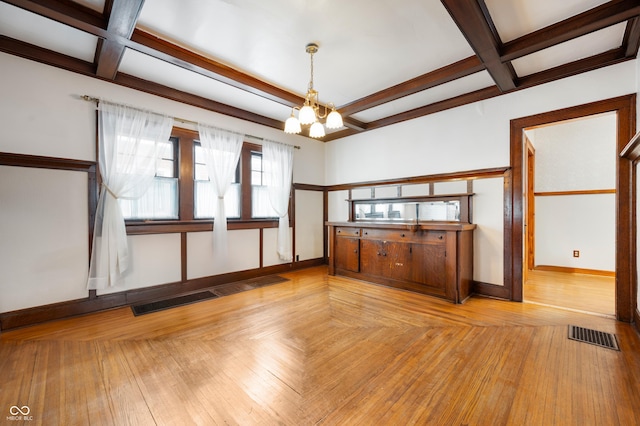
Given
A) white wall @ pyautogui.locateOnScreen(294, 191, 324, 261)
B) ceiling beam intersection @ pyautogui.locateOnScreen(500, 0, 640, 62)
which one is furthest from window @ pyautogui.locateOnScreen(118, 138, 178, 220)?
ceiling beam intersection @ pyautogui.locateOnScreen(500, 0, 640, 62)

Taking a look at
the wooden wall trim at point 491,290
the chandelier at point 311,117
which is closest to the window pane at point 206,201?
the chandelier at point 311,117

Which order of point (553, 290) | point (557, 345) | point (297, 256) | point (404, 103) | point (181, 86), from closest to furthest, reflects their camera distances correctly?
point (557, 345), point (181, 86), point (553, 290), point (404, 103), point (297, 256)

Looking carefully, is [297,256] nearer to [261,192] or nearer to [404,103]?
[261,192]

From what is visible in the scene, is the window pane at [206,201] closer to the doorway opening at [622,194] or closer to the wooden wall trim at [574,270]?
the doorway opening at [622,194]

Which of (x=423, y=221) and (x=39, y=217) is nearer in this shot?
(x=39, y=217)

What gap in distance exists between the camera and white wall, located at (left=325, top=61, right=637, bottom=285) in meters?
3.04

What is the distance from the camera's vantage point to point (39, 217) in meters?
2.84

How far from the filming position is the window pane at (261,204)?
4754 millimetres

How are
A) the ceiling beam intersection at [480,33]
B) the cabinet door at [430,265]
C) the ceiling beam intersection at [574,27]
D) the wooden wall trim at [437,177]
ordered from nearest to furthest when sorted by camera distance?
1. the ceiling beam intersection at [480,33]
2. the ceiling beam intersection at [574,27]
3. the cabinet door at [430,265]
4. the wooden wall trim at [437,177]

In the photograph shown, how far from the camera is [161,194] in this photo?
12.2 feet

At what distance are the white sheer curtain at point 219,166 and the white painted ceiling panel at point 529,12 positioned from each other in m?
3.54

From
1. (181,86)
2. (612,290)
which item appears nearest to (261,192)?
(181,86)

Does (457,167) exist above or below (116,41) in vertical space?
below

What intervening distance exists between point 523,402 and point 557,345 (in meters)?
1.08
